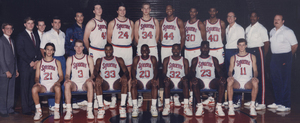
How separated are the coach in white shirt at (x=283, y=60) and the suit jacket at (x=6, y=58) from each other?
4549 mm

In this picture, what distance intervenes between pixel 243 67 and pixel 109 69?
2.23 meters

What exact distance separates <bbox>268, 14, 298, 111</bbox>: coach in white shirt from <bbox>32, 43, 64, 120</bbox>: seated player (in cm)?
370

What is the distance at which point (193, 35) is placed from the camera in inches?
206

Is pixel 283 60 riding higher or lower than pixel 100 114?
higher

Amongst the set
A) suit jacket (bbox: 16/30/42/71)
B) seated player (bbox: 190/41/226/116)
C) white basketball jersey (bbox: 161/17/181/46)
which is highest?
white basketball jersey (bbox: 161/17/181/46)

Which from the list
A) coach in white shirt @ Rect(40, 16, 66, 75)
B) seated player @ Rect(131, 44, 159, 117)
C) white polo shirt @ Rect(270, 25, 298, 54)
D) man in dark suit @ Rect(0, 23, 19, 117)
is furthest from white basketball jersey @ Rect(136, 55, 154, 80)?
white polo shirt @ Rect(270, 25, 298, 54)

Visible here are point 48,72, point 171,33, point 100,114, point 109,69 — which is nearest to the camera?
point 100,114

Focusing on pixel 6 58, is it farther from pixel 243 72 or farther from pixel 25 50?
pixel 243 72

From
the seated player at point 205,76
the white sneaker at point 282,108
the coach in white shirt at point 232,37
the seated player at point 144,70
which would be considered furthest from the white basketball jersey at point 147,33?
the white sneaker at point 282,108

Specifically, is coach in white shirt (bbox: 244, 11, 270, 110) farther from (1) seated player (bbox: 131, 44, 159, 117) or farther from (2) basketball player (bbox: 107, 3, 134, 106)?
(2) basketball player (bbox: 107, 3, 134, 106)

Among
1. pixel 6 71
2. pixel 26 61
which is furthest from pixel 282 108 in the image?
pixel 6 71

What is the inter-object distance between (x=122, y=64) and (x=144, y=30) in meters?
0.85

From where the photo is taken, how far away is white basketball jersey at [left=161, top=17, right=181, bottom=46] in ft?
16.9

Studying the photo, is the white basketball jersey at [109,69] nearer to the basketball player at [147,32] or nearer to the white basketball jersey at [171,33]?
the basketball player at [147,32]
